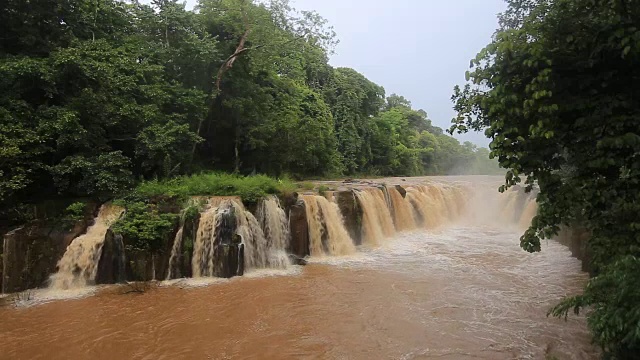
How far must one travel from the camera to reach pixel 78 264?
29.7 ft

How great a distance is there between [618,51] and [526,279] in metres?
6.98

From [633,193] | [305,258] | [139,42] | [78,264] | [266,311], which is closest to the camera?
[633,193]

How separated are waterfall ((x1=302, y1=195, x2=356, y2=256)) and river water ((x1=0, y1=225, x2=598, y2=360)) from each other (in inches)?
52.3

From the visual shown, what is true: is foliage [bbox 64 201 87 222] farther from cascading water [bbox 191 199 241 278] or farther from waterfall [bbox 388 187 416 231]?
waterfall [bbox 388 187 416 231]

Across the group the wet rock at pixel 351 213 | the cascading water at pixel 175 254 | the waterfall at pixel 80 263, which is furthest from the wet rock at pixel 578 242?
the waterfall at pixel 80 263

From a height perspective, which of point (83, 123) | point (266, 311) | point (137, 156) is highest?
point (83, 123)

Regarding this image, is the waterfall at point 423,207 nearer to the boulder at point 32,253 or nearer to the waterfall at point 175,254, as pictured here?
the waterfall at point 175,254

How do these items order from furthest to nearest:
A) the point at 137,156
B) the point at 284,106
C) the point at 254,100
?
the point at 284,106 < the point at 254,100 < the point at 137,156

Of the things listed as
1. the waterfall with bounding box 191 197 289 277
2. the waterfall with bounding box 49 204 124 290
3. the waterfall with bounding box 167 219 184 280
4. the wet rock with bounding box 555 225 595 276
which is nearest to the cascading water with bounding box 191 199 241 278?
the waterfall with bounding box 191 197 289 277

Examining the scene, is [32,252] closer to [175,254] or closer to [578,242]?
[175,254]

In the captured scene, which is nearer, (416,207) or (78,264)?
(78,264)

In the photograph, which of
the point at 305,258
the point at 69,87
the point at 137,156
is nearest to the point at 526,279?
the point at 305,258

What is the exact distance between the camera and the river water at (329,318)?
232 inches

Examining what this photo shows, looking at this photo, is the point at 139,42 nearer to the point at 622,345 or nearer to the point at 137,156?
the point at 137,156
